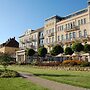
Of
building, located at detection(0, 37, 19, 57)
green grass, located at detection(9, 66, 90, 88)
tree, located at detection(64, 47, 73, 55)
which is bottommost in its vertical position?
green grass, located at detection(9, 66, 90, 88)

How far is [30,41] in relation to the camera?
94688 millimetres

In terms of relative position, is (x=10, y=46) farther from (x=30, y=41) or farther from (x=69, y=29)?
(x=69, y=29)

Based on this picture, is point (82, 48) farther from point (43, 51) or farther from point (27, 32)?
point (27, 32)

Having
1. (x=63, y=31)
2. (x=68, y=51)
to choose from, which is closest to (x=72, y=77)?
(x=68, y=51)

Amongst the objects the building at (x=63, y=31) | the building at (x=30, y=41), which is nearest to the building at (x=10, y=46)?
the building at (x=30, y=41)

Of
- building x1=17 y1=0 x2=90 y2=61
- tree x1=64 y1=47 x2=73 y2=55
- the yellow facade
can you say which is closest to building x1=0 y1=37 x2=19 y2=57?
building x1=17 y1=0 x2=90 y2=61

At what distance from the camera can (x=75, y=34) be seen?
218ft

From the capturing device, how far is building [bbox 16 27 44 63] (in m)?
84.0

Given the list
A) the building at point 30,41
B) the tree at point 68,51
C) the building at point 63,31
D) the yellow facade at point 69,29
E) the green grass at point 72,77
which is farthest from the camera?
the building at point 30,41

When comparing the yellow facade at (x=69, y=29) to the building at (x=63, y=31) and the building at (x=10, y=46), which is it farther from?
the building at (x=10, y=46)

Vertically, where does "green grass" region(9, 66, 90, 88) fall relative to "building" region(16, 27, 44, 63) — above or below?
below

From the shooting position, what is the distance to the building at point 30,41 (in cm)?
8400

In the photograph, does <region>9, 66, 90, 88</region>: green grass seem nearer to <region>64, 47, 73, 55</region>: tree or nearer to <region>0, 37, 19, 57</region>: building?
<region>64, 47, 73, 55</region>: tree

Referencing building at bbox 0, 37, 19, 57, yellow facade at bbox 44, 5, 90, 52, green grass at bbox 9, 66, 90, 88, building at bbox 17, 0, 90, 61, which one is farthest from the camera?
building at bbox 0, 37, 19, 57
